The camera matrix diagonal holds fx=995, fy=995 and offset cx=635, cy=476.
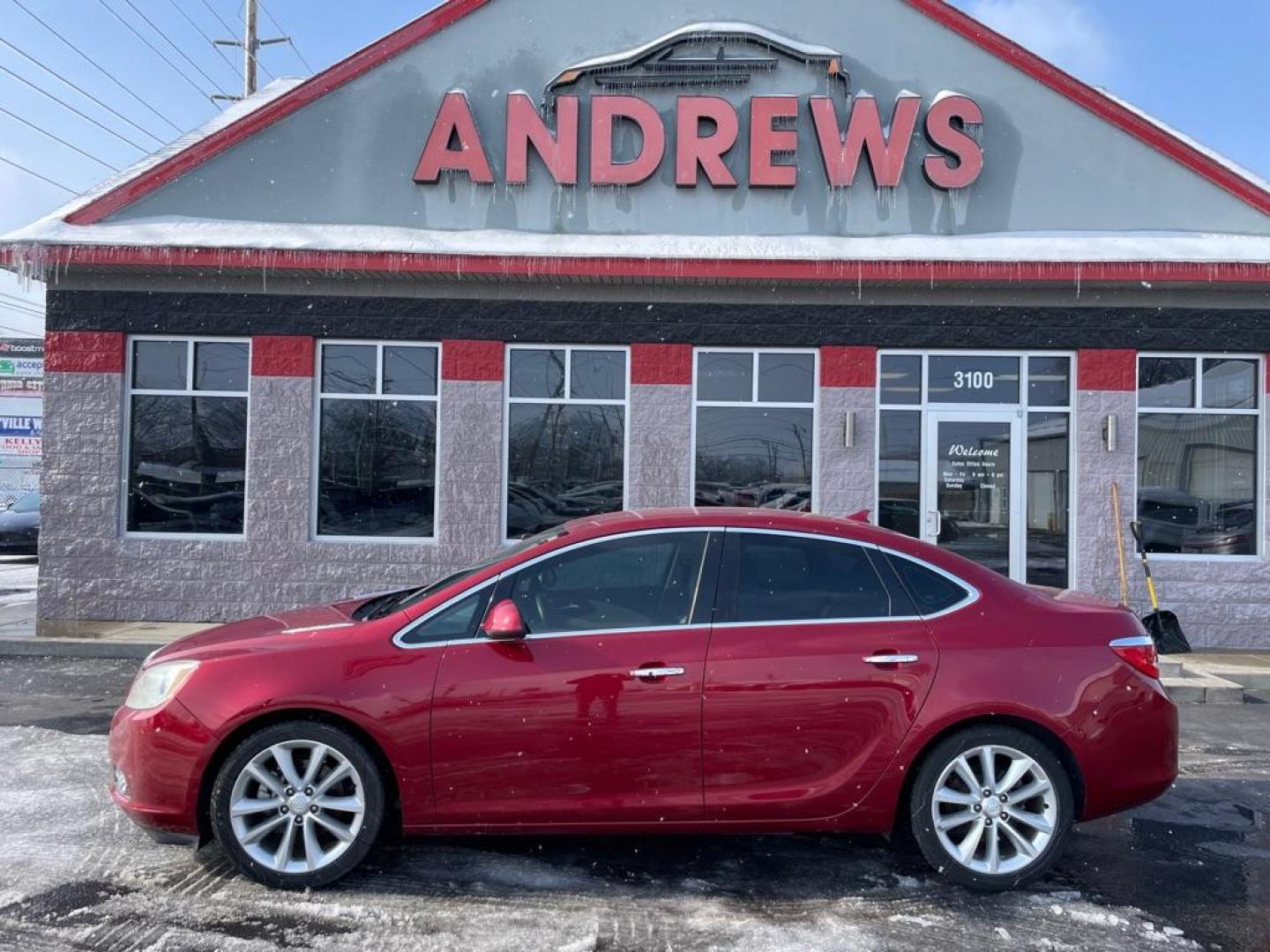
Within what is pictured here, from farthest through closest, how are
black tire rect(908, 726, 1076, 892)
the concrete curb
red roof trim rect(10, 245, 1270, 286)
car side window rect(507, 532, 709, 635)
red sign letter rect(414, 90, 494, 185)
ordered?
red sign letter rect(414, 90, 494, 185) → red roof trim rect(10, 245, 1270, 286) → the concrete curb → car side window rect(507, 532, 709, 635) → black tire rect(908, 726, 1076, 892)

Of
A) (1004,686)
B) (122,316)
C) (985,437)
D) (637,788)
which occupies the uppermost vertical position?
(122,316)

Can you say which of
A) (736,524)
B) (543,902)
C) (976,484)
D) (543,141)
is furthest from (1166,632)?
(543,141)

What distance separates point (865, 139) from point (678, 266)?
8.21 ft

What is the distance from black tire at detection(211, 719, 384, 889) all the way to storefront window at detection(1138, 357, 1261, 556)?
8.86 meters

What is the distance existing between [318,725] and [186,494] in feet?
24.2

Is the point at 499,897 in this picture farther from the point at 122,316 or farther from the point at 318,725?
the point at 122,316

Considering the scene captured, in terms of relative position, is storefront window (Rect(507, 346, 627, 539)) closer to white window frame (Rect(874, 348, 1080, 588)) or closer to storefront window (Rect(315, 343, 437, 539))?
storefront window (Rect(315, 343, 437, 539))

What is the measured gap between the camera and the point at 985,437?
33.9ft

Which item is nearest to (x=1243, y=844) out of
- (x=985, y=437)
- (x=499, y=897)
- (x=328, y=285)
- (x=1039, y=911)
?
(x=1039, y=911)

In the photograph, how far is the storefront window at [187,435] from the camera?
1059 cm

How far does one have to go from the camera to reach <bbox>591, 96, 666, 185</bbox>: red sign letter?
407 inches

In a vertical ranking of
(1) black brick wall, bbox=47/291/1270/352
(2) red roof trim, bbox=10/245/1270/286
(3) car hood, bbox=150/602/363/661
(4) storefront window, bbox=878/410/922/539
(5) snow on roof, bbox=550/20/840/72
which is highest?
(5) snow on roof, bbox=550/20/840/72

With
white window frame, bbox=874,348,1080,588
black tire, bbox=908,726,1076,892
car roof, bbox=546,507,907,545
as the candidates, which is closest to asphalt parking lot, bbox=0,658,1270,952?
black tire, bbox=908,726,1076,892

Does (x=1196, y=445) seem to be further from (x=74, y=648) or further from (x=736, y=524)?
(x=74, y=648)
